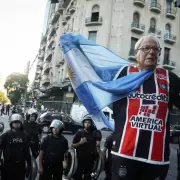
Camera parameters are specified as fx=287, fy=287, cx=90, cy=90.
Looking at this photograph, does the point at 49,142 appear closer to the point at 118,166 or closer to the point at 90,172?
the point at 90,172

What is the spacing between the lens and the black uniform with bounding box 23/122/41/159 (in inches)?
271

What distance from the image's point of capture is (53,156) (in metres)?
5.26

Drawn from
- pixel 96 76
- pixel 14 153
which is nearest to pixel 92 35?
pixel 14 153

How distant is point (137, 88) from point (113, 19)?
99.4ft

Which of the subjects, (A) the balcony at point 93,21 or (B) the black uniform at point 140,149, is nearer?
(B) the black uniform at point 140,149

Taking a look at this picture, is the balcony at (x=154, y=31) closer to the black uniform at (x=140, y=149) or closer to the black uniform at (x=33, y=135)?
the black uniform at (x=33, y=135)

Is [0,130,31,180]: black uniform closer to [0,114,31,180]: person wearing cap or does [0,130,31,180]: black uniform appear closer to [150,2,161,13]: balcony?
[0,114,31,180]: person wearing cap

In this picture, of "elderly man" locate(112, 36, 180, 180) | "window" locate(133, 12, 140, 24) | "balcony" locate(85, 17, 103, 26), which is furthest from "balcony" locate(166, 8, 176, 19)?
"elderly man" locate(112, 36, 180, 180)

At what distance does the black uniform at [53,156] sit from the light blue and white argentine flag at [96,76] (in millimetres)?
2766

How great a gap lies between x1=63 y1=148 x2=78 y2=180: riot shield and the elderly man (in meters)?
3.81

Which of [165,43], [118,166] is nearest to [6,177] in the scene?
[118,166]

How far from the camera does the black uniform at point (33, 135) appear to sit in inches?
271

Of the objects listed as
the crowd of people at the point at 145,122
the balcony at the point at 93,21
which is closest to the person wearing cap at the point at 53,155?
the crowd of people at the point at 145,122

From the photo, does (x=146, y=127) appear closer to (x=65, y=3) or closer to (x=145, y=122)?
(x=145, y=122)
